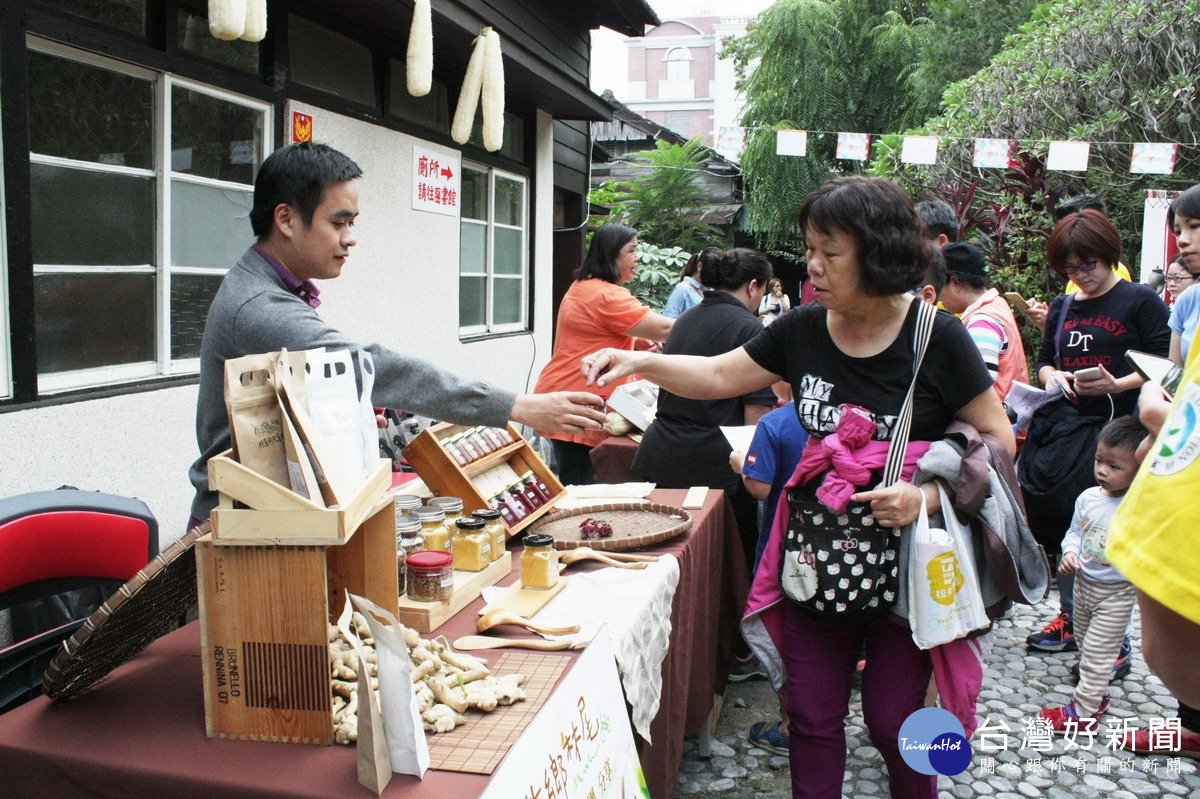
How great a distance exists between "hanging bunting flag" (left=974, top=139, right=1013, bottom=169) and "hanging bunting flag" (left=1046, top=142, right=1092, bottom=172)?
46 centimetres

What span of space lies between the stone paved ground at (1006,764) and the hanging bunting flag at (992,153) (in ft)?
24.3

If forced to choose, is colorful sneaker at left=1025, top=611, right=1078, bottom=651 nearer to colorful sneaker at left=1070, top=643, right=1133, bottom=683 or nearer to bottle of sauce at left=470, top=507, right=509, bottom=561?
colorful sneaker at left=1070, top=643, right=1133, bottom=683

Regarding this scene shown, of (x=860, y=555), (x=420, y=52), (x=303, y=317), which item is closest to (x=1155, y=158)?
(x=420, y=52)

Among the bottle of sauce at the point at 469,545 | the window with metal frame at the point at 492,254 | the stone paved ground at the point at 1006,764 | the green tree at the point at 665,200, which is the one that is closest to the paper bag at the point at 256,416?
the bottle of sauce at the point at 469,545

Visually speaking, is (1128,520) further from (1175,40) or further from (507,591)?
(1175,40)

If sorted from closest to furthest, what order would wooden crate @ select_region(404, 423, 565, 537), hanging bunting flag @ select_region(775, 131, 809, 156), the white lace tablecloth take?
the white lace tablecloth, wooden crate @ select_region(404, 423, 565, 537), hanging bunting flag @ select_region(775, 131, 809, 156)

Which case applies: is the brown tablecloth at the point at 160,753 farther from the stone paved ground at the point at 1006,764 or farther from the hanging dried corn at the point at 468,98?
the hanging dried corn at the point at 468,98

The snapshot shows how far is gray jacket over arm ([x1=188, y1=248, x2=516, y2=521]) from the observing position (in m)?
1.96

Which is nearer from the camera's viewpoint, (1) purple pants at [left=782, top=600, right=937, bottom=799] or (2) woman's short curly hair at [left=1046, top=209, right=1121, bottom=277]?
(1) purple pants at [left=782, top=600, right=937, bottom=799]

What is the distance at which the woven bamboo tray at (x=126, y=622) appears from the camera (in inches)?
57.5

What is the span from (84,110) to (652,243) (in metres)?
11.8

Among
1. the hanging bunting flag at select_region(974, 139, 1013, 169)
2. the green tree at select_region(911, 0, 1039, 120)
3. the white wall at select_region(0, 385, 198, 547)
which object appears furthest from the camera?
the green tree at select_region(911, 0, 1039, 120)

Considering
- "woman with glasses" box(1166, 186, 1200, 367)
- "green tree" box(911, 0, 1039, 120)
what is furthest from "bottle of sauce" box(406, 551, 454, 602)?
"green tree" box(911, 0, 1039, 120)

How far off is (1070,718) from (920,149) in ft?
28.1
